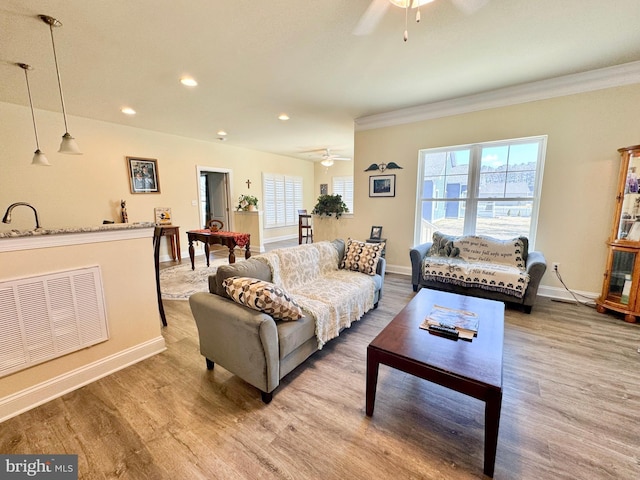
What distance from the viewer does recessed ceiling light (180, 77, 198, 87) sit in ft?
9.71

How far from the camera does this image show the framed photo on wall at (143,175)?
4.88 meters

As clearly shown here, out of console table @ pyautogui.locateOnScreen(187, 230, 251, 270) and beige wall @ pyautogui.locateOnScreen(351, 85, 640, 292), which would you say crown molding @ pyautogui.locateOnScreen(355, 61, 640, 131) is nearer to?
beige wall @ pyautogui.locateOnScreen(351, 85, 640, 292)

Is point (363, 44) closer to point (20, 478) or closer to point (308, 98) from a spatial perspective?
point (308, 98)

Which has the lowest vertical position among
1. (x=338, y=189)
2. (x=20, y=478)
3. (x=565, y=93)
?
(x=20, y=478)

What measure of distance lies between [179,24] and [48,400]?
2.90 m

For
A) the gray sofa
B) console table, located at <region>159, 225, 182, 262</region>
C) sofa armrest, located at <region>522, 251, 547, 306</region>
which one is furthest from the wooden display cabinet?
console table, located at <region>159, 225, 182, 262</region>

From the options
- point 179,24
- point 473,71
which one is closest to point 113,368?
point 179,24

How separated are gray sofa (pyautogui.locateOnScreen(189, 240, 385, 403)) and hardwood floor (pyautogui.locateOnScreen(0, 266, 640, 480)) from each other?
172mm

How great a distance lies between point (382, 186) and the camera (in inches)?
181

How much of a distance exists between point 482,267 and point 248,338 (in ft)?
9.75

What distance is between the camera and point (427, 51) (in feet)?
8.10

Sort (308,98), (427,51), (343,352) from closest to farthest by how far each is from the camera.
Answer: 1. (343,352)
2. (427,51)
3. (308,98)

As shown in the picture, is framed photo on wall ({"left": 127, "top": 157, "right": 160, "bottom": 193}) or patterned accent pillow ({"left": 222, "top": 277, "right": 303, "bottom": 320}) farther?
→ framed photo on wall ({"left": 127, "top": 157, "right": 160, "bottom": 193})

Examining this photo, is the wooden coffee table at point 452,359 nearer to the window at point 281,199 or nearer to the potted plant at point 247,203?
the potted plant at point 247,203
